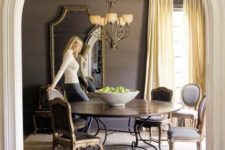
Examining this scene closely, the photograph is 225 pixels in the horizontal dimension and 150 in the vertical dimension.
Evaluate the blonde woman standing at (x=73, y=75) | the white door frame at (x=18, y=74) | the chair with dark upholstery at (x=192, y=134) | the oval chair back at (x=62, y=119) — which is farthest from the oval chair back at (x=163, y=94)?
the white door frame at (x=18, y=74)

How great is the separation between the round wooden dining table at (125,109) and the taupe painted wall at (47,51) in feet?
5.29

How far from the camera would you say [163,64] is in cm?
691

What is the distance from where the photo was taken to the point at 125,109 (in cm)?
478

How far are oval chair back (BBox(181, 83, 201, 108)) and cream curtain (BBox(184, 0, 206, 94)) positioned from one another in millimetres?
452

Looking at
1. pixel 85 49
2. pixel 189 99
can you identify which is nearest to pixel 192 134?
pixel 189 99

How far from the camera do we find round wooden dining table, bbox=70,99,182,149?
443cm

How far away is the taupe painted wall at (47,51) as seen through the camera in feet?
22.9

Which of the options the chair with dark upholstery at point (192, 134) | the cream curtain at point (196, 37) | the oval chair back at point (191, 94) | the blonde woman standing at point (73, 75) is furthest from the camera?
the cream curtain at point (196, 37)

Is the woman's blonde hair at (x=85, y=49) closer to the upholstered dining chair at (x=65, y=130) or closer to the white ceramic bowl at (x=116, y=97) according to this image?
the white ceramic bowl at (x=116, y=97)

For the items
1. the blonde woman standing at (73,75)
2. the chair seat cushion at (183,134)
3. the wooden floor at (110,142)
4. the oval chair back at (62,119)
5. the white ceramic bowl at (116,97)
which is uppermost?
the blonde woman standing at (73,75)

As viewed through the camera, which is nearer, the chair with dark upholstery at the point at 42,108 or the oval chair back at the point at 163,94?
the oval chair back at the point at 163,94

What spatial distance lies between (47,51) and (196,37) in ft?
9.05

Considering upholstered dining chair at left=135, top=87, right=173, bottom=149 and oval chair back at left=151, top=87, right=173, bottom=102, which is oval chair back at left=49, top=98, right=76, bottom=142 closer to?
upholstered dining chair at left=135, top=87, right=173, bottom=149

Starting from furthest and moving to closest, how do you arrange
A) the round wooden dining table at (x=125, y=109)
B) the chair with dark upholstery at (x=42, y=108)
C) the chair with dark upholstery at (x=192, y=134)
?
the chair with dark upholstery at (x=42, y=108), the chair with dark upholstery at (x=192, y=134), the round wooden dining table at (x=125, y=109)
